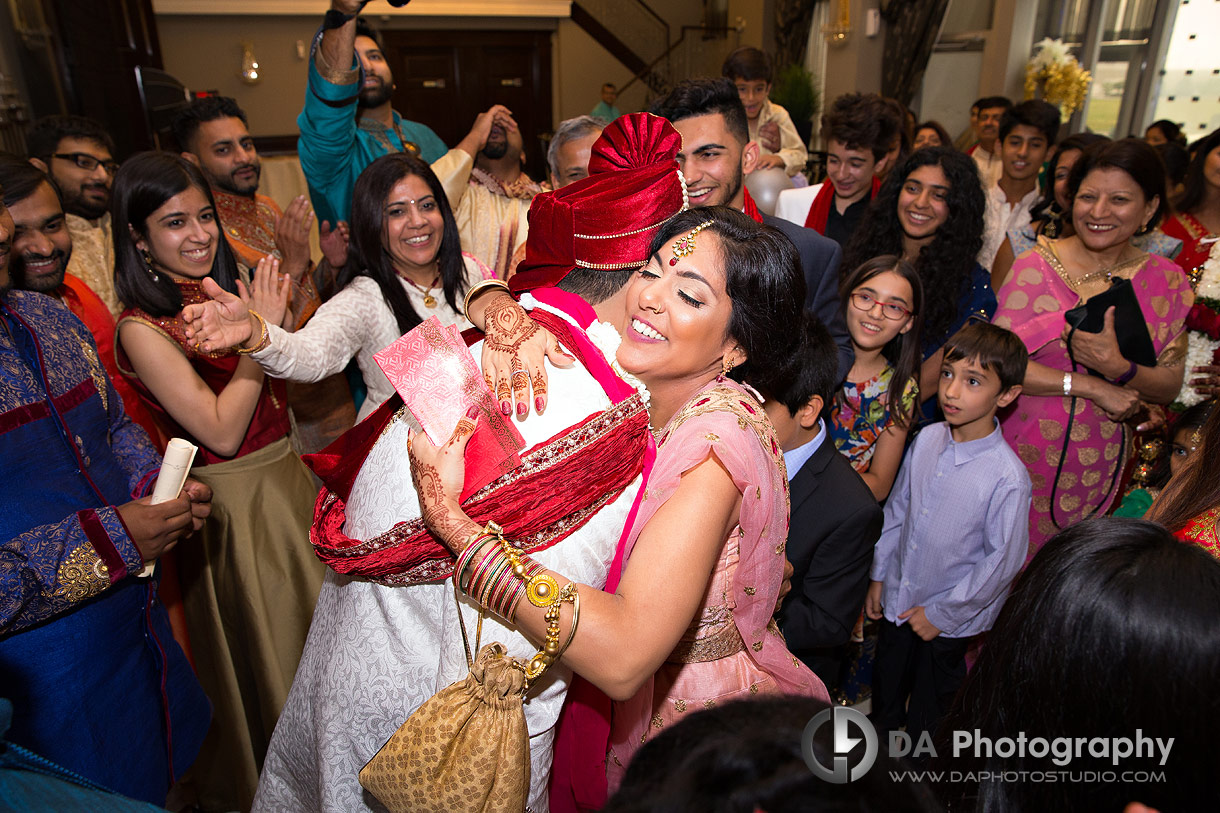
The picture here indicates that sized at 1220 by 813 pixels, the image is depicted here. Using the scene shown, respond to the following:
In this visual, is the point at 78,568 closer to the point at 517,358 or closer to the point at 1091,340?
the point at 517,358

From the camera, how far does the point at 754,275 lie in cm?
125

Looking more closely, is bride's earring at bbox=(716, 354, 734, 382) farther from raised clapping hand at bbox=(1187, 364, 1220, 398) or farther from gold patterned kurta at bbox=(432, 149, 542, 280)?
raised clapping hand at bbox=(1187, 364, 1220, 398)

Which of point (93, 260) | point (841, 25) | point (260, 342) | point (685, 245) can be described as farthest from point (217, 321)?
point (841, 25)

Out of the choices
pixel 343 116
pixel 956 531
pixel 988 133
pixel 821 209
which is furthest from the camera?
pixel 988 133

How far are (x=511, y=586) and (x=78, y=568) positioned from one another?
3.32ft

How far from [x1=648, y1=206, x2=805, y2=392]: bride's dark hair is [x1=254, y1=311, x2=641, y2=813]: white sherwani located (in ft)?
1.07

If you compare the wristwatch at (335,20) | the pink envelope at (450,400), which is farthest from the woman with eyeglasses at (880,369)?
the wristwatch at (335,20)

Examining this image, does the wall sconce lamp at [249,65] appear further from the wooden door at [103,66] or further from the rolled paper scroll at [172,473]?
the rolled paper scroll at [172,473]

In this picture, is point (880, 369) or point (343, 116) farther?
point (343, 116)

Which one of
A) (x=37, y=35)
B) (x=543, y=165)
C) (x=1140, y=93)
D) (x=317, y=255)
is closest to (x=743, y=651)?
(x=37, y=35)

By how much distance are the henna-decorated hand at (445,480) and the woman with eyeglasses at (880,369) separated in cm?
173

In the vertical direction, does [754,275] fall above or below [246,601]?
above

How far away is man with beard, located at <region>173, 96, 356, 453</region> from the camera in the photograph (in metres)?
2.75

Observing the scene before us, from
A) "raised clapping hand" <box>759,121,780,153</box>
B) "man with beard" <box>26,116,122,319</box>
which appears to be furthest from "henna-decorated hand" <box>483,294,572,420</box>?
"raised clapping hand" <box>759,121,780,153</box>
